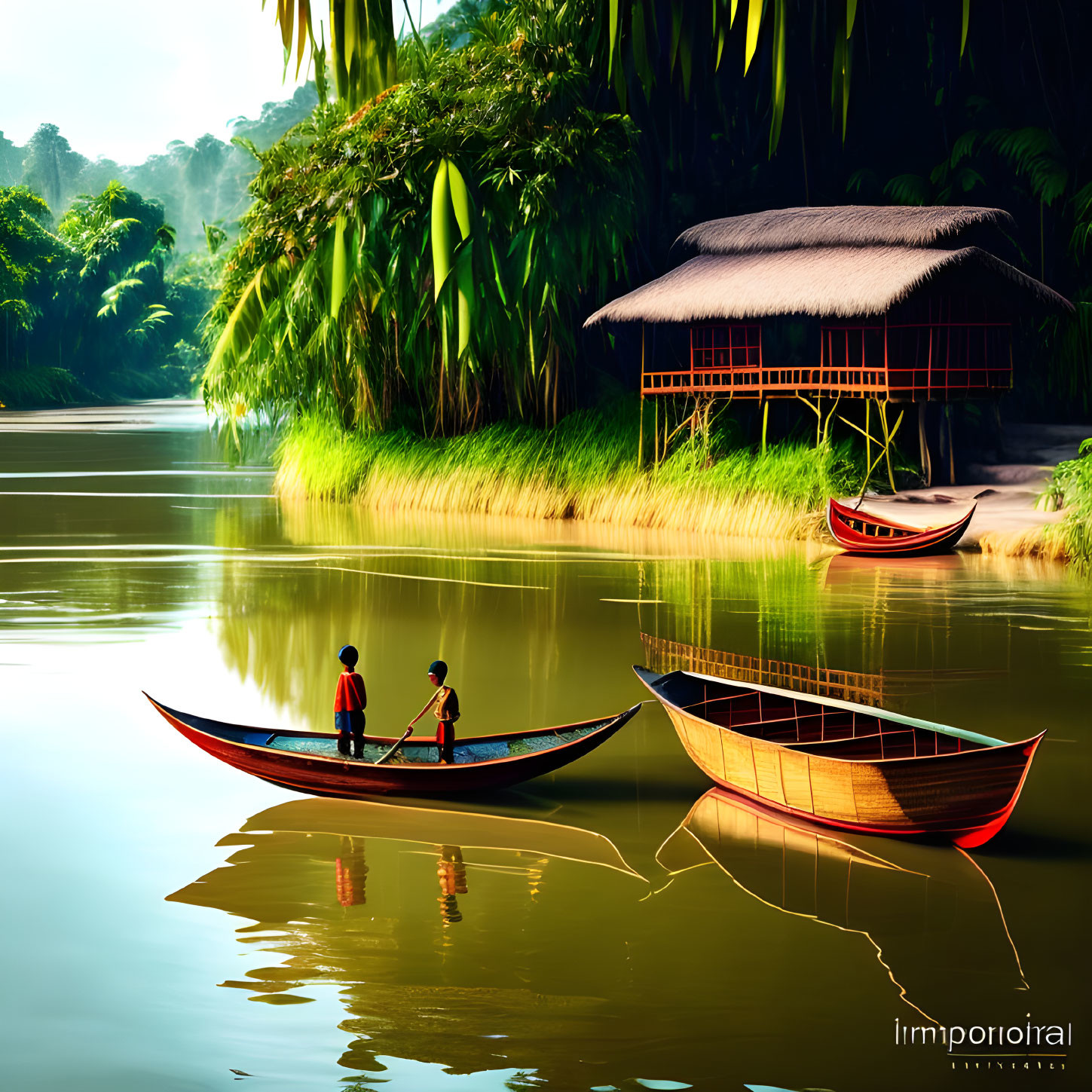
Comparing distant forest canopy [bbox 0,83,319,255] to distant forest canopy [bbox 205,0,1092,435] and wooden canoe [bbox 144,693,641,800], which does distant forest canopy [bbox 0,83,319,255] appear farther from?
wooden canoe [bbox 144,693,641,800]

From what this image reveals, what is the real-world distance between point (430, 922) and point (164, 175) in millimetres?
177879

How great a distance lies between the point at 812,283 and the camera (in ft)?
73.1

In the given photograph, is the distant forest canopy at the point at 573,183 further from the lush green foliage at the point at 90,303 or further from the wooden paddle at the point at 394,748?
the lush green foliage at the point at 90,303

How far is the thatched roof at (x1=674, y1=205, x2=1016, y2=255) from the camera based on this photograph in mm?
22469

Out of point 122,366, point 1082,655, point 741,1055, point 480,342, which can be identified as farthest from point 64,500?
point 122,366

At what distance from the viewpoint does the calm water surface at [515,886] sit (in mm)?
5238

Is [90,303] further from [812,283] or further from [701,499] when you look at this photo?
[812,283]

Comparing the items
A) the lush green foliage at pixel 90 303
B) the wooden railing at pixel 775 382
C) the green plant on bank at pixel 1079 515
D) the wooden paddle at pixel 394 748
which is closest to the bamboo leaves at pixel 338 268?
the wooden railing at pixel 775 382

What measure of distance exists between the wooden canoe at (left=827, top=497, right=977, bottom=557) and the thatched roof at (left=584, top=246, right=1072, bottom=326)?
3.16 metres

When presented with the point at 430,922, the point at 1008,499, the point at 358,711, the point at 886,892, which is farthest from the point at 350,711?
the point at 1008,499

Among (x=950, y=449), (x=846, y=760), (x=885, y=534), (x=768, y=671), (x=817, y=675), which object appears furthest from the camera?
(x=950, y=449)

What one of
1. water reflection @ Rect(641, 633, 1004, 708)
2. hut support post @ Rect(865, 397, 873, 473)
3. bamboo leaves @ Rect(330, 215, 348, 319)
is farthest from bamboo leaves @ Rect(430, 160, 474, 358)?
water reflection @ Rect(641, 633, 1004, 708)

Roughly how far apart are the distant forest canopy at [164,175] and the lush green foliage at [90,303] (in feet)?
201

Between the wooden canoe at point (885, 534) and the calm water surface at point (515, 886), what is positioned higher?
the wooden canoe at point (885, 534)
